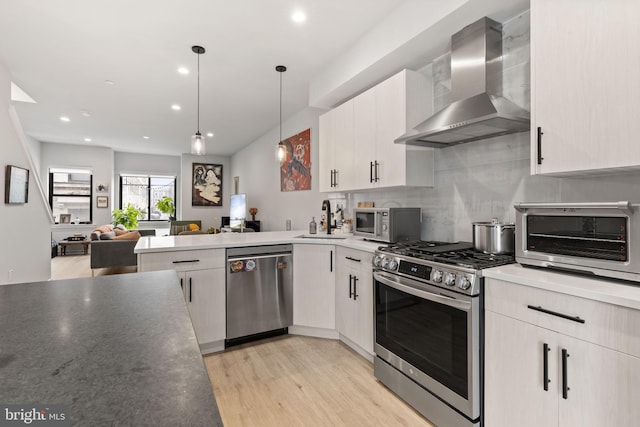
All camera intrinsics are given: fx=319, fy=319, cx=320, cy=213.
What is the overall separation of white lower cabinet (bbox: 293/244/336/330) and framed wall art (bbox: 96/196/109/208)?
751cm

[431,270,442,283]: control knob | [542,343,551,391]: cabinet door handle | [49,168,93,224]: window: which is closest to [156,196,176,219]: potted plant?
[49,168,93,224]: window

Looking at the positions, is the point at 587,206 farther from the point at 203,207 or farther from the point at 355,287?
the point at 203,207

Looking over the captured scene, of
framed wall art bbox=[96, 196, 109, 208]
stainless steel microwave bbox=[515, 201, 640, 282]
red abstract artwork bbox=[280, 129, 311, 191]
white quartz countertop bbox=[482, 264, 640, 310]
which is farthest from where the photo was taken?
framed wall art bbox=[96, 196, 109, 208]

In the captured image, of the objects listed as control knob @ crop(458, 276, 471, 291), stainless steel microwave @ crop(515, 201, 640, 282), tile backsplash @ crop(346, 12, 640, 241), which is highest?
tile backsplash @ crop(346, 12, 640, 241)

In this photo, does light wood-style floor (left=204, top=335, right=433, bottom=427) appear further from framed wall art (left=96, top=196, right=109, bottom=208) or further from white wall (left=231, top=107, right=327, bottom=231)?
framed wall art (left=96, top=196, right=109, bottom=208)

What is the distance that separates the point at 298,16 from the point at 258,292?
7.56 ft

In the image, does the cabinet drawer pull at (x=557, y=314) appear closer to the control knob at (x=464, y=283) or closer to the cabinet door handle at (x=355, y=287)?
the control knob at (x=464, y=283)

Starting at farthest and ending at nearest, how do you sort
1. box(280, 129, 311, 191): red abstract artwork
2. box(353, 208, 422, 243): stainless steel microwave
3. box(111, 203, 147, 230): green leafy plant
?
box(111, 203, 147, 230): green leafy plant → box(280, 129, 311, 191): red abstract artwork → box(353, 208, 422, 243): stainless steel microwave

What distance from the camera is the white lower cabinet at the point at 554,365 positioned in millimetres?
1147

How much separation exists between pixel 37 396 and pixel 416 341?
1810 mm

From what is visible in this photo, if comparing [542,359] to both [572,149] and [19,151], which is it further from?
[19,151]

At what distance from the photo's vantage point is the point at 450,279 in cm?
168

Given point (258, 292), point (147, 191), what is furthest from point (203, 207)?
point (258, 292)

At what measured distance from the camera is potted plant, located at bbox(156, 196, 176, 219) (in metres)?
8.92
